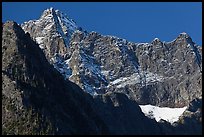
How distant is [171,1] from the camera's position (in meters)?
97.6

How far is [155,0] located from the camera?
97.1m

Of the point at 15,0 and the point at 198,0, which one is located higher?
the point at 15,0

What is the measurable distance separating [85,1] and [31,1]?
11988 millimetres

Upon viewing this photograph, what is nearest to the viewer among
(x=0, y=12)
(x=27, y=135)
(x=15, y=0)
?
(x=0, y=12)

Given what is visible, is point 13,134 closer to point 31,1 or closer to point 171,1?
point 31,1

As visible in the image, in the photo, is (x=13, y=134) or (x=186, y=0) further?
(x=13, y=134)

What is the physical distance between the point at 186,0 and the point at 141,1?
283 inches

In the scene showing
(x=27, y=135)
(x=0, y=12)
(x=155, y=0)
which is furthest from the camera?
(x=27, y=135)

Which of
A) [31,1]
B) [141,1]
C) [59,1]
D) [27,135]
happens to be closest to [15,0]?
[31,1]

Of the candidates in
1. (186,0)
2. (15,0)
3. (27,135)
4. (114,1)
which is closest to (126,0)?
(114,1)

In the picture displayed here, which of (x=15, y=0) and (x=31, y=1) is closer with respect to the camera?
(x=31, y=1)

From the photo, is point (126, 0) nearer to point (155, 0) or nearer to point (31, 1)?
point (155, 0)

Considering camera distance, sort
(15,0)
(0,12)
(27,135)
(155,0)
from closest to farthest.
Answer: (155,0), (0,12), (15,0), (27,135)

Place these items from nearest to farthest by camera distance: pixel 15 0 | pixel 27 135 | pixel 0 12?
pixel 0 12, pixel 15 0, pixel 27 135
